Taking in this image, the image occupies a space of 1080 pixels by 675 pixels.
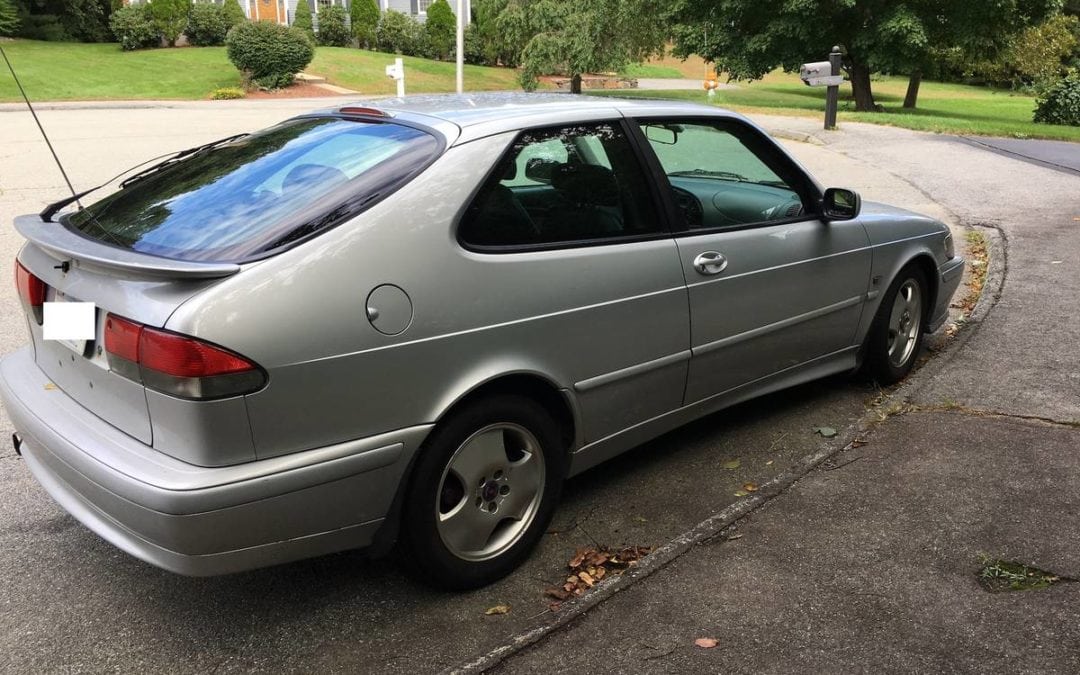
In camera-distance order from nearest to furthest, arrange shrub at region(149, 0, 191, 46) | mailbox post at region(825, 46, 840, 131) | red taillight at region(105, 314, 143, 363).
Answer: red taillight at region(105, 314, 143, 363)
mailbox post at region(825, 46, 840, 131)
shrub at region(149, 0, 191, 46)

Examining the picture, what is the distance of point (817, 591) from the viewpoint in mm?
3127

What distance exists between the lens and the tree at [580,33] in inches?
1457

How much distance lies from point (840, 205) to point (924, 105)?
115 ft

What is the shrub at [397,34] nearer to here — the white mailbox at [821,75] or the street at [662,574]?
the white mailbox at [821,75]

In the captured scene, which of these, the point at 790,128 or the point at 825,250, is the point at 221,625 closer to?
the point at 825,250

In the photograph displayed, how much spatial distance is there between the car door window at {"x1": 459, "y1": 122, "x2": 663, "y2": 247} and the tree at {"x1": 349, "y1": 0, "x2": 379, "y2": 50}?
158 ft

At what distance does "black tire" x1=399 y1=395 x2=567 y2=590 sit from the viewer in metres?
2.93

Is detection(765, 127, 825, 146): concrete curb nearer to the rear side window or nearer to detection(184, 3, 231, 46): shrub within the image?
the rear side window

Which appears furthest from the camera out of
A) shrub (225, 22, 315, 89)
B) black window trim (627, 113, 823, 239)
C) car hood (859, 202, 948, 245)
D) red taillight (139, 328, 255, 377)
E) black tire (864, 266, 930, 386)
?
shrub (225, 22, 315, 89)

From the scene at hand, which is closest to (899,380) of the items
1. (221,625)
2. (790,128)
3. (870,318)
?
(870,318)

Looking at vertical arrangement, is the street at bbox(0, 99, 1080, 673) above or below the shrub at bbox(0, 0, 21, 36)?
below

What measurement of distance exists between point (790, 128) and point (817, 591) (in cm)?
1706

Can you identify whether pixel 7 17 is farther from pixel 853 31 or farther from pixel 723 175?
pixel 723 175

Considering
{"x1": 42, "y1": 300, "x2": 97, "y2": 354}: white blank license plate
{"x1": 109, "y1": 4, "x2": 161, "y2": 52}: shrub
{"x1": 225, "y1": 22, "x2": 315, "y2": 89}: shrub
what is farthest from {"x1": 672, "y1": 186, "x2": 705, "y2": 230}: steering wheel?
{"x1": 109, "y1": 4, "x2": 161, "y2": 52}: shrub
